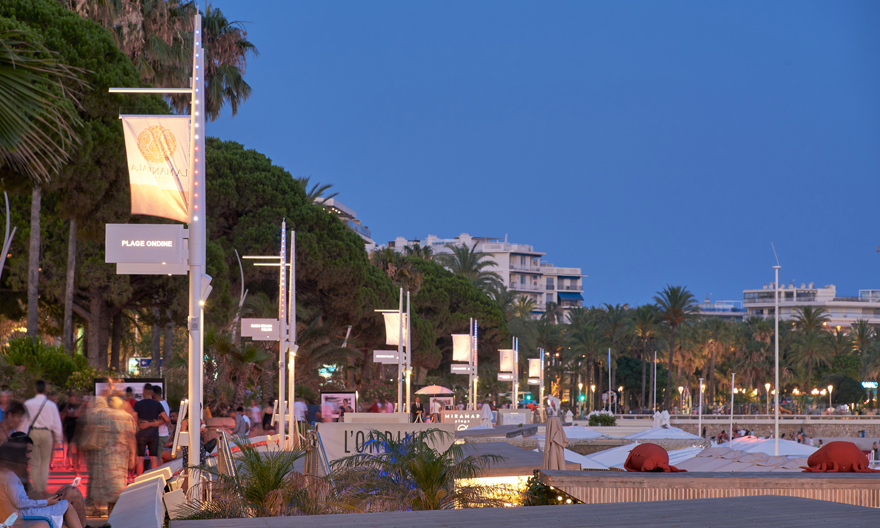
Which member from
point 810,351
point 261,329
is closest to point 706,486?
point 261,329

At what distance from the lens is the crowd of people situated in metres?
6.92

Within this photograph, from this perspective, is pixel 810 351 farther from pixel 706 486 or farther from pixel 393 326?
pixel 706 486

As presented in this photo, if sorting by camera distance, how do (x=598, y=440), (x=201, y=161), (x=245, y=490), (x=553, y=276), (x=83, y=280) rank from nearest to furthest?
(x=245, y=490) < (x=201, y=161) < (x=83, y=280) < (x=598, y=440) < (x=553, y=276)

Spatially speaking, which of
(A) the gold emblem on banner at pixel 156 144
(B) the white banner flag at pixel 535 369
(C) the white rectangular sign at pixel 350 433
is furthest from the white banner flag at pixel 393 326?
(A) the gold emblem on banner at pixel 156 144

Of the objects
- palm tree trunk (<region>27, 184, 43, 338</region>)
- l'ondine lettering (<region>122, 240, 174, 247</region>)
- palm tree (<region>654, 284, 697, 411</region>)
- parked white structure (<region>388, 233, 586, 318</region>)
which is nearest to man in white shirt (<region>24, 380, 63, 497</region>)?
l'ondine lettering (<region>122, 240, 174, 247</region>)

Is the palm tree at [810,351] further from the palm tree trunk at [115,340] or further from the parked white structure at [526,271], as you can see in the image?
the palm tree trunk at [115,340]

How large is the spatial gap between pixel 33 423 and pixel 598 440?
1167 inches

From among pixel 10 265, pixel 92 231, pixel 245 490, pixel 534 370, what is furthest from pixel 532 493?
pixel 534 370

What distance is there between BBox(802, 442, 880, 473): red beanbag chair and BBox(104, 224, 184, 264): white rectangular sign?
892 cm

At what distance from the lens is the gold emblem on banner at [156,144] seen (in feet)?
34.1

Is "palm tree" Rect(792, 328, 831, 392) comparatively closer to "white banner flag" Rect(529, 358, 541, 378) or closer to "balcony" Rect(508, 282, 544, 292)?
"white banner flag" Rect(529, 358, 541, 378)

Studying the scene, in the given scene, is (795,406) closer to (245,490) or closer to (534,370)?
(534,370)

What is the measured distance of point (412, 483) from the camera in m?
10.7

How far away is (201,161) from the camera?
1080 cm
